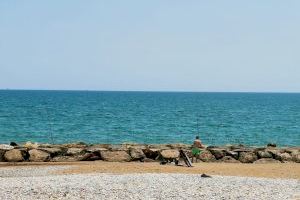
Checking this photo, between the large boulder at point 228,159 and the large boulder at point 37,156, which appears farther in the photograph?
the large boulder at point 228,159

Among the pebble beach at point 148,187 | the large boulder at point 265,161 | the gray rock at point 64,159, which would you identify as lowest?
the large boulder at point 265,161

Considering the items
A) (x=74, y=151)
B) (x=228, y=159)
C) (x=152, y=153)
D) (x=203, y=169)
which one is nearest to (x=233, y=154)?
(x=228, y=159)

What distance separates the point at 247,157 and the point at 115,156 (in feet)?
24.1

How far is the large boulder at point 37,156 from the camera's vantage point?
30.7m

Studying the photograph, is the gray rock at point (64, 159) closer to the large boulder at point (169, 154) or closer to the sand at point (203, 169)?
the sand at point (203, 169)

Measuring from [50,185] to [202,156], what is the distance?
13.6 metres

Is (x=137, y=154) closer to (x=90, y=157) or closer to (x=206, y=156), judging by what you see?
(x=90, y=157)

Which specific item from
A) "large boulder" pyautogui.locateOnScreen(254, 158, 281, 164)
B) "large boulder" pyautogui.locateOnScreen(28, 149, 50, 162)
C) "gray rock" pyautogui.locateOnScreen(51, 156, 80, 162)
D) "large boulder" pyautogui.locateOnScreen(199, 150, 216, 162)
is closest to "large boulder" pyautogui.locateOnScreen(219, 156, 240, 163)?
"large boulder" pyautogui.locateOnScreen(199, 150, 216, 162)

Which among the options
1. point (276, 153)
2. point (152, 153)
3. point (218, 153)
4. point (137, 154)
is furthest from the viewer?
point (276, 153)

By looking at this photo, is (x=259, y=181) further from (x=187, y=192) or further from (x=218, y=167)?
(x=218, y=167)

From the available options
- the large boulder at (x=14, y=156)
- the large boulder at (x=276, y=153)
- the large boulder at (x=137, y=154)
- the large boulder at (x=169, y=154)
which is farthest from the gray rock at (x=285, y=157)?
the large boulder at (x=14, y=156)

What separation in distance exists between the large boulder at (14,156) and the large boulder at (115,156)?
438 centimetres

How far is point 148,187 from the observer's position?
19266mm

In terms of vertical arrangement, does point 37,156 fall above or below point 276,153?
above
